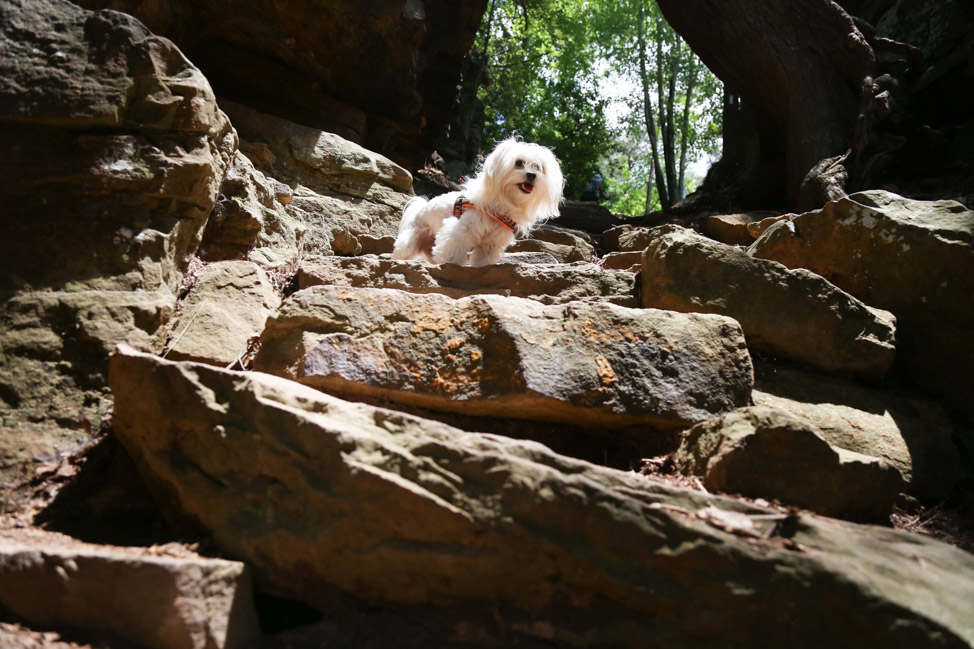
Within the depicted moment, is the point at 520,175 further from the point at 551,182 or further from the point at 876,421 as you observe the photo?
the point at 876,421

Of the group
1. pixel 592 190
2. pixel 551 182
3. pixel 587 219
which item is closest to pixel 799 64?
pixel 587 219

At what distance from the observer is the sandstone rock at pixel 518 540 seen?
1679mm

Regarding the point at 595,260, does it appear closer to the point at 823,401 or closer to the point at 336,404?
the point at 823,401

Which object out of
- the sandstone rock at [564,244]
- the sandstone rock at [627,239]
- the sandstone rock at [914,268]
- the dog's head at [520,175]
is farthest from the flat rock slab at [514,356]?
the sandstone rock at [627,239]

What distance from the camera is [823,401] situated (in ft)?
10.4

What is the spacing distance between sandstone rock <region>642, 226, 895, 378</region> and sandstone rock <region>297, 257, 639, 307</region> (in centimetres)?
46

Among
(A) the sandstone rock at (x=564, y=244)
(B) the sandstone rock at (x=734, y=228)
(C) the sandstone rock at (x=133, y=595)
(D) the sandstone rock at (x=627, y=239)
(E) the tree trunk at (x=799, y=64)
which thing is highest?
(E) the tree trunk at (x=799, y=64)

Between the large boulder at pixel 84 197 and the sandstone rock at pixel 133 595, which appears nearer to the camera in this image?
the sandstone rock at pixel 133 595

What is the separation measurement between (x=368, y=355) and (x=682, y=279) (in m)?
1.83

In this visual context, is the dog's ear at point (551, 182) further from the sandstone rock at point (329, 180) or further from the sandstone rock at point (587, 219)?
the sandstone rock at point (587, 219)

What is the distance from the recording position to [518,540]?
5.92ft

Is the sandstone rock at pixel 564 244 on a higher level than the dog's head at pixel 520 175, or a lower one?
lower

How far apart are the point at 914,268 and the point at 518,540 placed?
10.1 feet

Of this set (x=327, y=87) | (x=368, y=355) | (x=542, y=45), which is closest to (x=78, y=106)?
(x=368, y=355)
